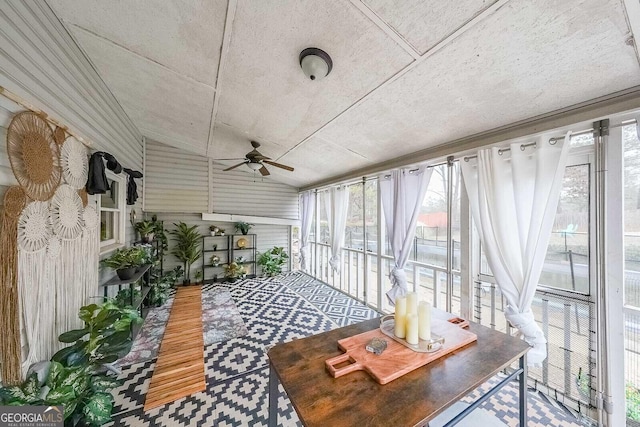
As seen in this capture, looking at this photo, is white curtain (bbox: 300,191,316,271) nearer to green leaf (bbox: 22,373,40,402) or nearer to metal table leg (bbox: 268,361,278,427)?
metal table leg (bbox: 268,361,278,427)

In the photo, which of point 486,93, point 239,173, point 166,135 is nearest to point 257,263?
point 239,173

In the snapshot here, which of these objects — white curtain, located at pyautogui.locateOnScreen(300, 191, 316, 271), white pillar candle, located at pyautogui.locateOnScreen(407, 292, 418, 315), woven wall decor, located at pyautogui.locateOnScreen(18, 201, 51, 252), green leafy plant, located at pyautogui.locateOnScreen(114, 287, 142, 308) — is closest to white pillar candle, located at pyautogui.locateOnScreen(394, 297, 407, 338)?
white pillar candle, located at pyautogui.locateOnScreen(407, 292, 418, 315)

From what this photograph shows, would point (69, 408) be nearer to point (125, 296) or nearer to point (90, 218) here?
point (90, 218)

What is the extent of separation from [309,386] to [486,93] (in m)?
2.16

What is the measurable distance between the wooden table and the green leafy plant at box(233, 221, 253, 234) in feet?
14.9

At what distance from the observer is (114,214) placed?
306cm

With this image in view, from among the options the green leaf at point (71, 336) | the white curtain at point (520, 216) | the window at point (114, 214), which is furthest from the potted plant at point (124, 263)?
the white curtain at point (520, 216)

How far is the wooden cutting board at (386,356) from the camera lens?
40.1 inches

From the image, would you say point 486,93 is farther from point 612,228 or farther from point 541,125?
point 612,228

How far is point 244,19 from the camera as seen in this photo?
4.66 feet

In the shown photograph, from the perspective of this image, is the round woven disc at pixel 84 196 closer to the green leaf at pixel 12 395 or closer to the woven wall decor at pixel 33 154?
the woven wall decor at pixel 33 154

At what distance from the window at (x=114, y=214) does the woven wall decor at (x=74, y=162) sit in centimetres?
71

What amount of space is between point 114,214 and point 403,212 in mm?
3920

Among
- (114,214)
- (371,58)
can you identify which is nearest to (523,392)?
(371,58)
